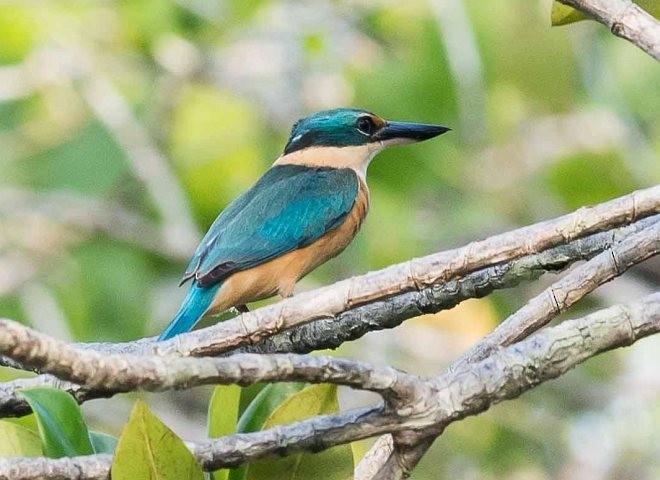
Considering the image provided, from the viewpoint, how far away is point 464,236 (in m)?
5.48

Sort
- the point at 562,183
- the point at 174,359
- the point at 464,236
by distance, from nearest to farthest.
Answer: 1. the point at 174,359
2. the point at 562,183
3. the point at 464,236

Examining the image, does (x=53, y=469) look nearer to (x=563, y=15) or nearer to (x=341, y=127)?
(x=563, y=15)

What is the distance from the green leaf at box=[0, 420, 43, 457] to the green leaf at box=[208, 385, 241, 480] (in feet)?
→ 0.89

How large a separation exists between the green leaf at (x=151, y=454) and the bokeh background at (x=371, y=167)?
3.13m

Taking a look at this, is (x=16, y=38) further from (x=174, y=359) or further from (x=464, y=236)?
(x=174, y=359)

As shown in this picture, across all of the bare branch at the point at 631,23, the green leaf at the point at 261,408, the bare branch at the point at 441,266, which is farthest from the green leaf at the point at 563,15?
the green leaf at the point at 261,408

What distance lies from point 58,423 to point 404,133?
2667mm

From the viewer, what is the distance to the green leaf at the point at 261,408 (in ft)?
6.24

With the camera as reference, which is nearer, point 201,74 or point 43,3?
point 43,3

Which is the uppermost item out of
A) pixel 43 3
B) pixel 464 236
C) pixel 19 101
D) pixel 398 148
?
pixel 43 3

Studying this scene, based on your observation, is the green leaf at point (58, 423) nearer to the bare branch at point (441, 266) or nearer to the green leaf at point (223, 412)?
the green leaf at point (223, 412)

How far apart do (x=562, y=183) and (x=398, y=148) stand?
2.56 feet

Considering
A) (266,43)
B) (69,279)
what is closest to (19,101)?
(69,279)

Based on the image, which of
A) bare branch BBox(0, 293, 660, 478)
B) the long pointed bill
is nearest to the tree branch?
bare branch BBox(0, 293, 660, 478)
